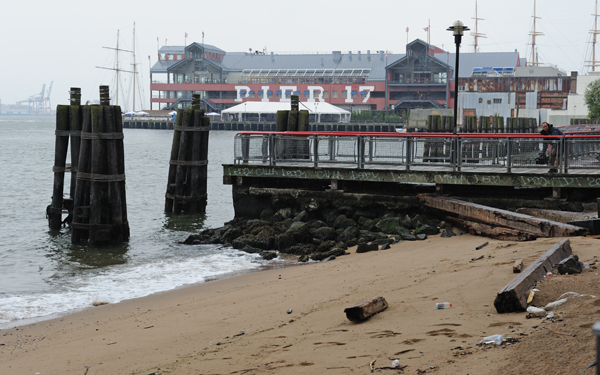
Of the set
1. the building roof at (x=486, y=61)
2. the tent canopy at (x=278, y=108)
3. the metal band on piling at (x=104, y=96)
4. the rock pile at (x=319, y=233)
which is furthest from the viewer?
the building roof at (x=486, y=61)

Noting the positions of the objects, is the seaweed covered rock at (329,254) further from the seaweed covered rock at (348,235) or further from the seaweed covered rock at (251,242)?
the seaweed covered rock at (251,242)

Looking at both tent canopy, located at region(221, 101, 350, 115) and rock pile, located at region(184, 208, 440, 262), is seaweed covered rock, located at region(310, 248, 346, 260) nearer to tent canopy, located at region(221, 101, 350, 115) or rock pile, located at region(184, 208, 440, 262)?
rock pile, located at region(184, 208, 440, 262)

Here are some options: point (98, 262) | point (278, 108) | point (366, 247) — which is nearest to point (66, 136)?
point (98, 262)

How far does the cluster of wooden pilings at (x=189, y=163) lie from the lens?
22.3 metres

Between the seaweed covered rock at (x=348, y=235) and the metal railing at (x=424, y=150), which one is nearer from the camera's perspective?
the seaweed covered rock at (x=348, y=235)

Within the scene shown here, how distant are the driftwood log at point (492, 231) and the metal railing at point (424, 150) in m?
2.52

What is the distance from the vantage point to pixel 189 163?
73.2 feet

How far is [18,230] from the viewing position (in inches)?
897

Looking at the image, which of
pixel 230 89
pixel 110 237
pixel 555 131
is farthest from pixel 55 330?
pixel 230 89

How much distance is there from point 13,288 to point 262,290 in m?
6.32

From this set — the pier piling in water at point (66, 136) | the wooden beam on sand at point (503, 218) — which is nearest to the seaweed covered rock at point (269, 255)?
the wooden beam on sand at point (503, 218)

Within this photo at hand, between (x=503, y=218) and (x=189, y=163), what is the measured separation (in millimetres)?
12257

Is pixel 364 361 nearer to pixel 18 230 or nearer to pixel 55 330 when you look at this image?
pixel 55 330


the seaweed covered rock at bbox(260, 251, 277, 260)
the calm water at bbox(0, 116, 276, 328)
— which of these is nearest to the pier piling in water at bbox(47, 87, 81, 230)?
the calm water at bbox(0, 116, 276, 328)
